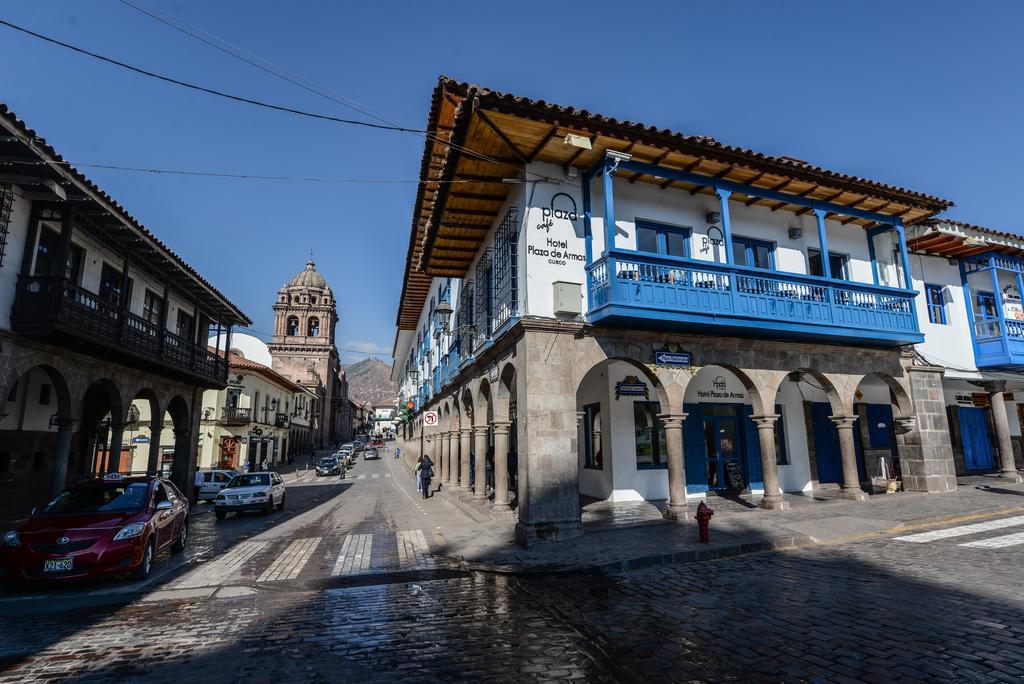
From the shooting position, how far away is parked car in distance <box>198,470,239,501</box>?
21656 millimetres

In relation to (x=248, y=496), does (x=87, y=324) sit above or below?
above

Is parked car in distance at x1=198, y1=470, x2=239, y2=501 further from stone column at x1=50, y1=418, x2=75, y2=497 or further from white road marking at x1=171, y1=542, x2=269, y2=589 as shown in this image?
white road marking at x1=171, y1=542, x2=269, y2=589

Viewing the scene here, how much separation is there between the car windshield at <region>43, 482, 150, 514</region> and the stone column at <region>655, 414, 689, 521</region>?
10111mm

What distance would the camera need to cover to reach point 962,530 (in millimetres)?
9891

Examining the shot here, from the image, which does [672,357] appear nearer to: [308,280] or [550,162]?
[550,162]

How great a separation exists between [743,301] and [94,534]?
1255cm

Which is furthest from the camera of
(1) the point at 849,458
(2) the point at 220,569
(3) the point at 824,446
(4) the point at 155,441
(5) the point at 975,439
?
(5) the point at 975,439

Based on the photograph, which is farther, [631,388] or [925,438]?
[925,438]

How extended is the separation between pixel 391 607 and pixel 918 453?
15.1m

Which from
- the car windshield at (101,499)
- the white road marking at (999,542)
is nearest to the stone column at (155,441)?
the car windshield at (101,499)

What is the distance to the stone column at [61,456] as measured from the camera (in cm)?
1247

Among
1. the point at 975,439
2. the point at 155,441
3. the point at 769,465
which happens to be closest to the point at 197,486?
the point at 155,441

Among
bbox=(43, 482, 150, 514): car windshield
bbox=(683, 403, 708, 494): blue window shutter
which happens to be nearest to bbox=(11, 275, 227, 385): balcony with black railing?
bbox=(43, 482, 150, 514): car windshield

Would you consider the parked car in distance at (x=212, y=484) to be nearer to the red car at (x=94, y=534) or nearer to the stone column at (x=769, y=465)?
the red car at (x=94, y=534)
